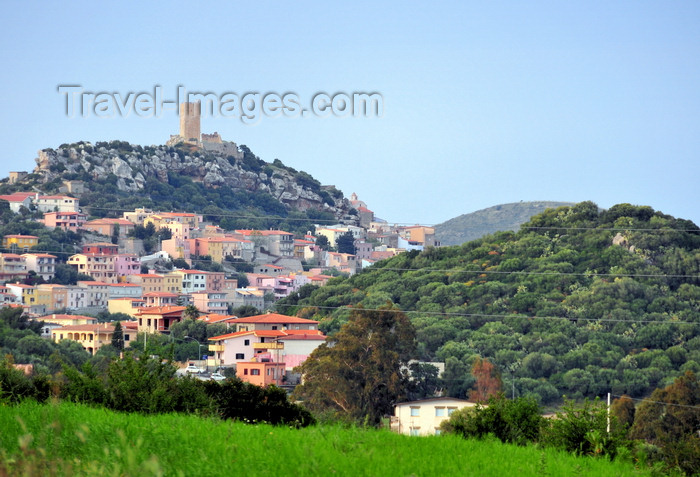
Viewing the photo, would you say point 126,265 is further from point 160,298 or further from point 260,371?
point 260,371

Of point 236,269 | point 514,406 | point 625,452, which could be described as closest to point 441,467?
point 625,452

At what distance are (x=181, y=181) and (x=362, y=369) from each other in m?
68.5

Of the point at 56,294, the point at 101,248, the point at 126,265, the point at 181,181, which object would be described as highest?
the point at 181,181

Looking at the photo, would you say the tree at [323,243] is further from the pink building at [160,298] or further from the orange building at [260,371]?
the orange building at [260,371]

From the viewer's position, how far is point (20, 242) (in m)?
53.7

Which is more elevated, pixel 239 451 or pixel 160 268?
pixel 160 268

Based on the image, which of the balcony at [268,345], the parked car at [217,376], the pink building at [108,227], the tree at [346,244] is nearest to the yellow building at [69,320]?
the balcony at [268,345]

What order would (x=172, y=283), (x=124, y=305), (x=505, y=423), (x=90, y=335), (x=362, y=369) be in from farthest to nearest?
1. (x=172, y=283)
2. (x=124, y=305)
3. (x=90, y=335)
4. (x=362, y=369)
5. (x=505, y=423)

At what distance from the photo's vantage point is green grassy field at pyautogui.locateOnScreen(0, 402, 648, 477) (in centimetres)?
448

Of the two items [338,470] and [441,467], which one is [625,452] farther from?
[338,470]

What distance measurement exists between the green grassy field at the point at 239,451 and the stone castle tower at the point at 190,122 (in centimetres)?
9437

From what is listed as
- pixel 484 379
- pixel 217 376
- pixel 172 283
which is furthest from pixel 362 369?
pixel 172 283

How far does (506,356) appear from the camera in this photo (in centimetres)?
2603

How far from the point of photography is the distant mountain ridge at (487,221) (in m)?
74.1
